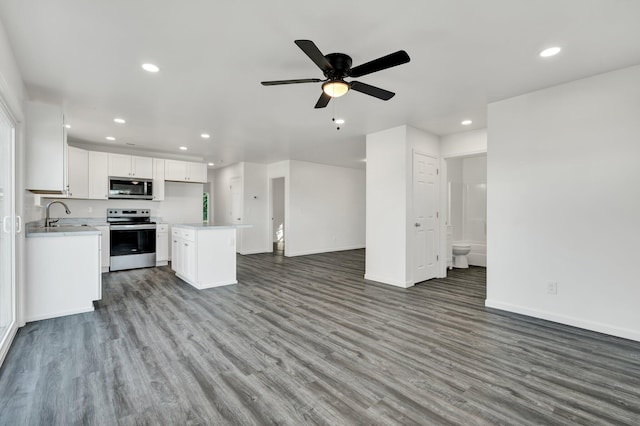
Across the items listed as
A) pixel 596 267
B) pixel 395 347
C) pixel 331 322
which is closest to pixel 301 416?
pixel 395 347

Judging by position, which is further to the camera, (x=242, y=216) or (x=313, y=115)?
(x=242, y=216)

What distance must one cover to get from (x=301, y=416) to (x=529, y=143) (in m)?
3.51

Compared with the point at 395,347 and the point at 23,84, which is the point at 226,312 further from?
the point at 23,84

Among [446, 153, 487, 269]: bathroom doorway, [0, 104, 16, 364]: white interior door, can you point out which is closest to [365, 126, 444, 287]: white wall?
[446, 153, 487, 269]: bathroom doorway

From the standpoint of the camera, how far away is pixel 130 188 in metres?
6.14

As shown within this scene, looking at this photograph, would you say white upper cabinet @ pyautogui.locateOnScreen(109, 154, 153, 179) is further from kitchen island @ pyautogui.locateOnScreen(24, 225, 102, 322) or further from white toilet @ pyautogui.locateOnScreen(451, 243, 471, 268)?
white toilet @ pyautogui.locateOnScreen(451, 243, 471, 268)

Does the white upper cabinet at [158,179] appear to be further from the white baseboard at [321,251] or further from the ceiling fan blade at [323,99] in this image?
the ceiling fan blade at [323,99]

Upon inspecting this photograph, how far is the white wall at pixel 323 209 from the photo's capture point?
765cm

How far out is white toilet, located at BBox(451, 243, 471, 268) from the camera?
5968mm

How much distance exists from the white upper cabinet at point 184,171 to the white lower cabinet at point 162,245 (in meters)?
1.14

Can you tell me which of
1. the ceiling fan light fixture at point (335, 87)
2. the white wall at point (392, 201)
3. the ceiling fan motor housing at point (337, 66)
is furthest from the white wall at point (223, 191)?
the ceiling fan motor housing at point (337, 66)

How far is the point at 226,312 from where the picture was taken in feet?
11.5

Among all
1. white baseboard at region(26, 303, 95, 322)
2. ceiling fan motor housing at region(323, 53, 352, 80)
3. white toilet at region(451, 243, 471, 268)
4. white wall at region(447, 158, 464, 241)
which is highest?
ceiling fan motor housing at region(323, 53, 352, 80)

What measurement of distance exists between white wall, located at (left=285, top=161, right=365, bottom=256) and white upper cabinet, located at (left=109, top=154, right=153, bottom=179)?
310cm
